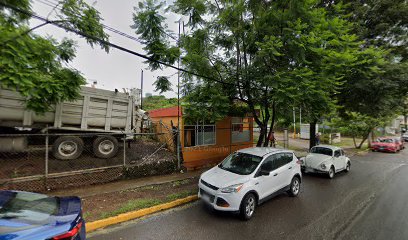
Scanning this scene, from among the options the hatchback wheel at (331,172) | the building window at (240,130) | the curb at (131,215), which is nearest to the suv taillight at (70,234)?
the curb at (131,215)

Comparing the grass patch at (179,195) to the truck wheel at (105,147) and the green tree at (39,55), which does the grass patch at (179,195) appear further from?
the green tree at (39,55)

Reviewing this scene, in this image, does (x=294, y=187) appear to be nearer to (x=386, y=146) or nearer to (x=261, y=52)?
(x=261, y=52)

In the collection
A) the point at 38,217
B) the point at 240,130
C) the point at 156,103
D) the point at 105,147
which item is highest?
the point at 156,103

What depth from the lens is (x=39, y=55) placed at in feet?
16.3

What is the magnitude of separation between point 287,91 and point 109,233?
6446 millimetres

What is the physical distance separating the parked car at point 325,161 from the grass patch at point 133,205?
727 centimetres

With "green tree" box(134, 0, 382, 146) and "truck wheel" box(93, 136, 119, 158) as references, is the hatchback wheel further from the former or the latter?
"truck wheel" box(93, 136, 119, 158)

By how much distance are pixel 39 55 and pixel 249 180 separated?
6.01 metres

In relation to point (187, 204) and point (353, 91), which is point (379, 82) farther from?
point (187, 204)

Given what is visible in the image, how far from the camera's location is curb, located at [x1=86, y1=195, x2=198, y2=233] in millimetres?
4492

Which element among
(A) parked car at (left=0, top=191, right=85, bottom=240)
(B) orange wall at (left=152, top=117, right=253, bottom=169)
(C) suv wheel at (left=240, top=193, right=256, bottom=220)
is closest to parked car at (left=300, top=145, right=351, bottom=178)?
(B) orange wall at (left=152, top=117, right=253, bottom=169)

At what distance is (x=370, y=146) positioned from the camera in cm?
2070

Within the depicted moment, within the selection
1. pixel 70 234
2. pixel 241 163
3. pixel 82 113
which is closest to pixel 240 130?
pixel 241 163

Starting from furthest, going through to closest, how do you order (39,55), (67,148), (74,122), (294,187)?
(74,122) → (67,148) → (294,187) → (39,55)
